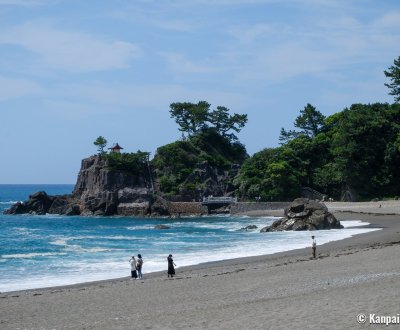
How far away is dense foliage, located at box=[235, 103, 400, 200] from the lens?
2729 inches

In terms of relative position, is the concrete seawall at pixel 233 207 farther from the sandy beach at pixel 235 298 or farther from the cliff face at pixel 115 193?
the sandy beach at pixel 235 298

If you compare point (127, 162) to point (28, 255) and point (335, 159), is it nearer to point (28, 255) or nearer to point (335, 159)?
point (335, 159)

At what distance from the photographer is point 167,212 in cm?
8112

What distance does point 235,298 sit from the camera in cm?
1702

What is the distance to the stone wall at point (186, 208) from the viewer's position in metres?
80.5

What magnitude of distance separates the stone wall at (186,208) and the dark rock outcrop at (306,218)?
105 ft

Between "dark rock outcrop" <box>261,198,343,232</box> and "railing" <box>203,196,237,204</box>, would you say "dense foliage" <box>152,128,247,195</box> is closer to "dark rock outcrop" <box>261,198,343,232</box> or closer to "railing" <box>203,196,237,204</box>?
"railing" <box>203,196,237,204</box>

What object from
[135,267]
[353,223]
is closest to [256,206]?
[353,223]

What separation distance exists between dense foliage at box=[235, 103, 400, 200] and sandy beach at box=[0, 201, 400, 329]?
43.4 metres

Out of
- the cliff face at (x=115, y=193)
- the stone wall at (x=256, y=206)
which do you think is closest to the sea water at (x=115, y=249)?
the stone wall at (x=256, y=206)

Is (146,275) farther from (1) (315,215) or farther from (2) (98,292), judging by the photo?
(1) (315,215)

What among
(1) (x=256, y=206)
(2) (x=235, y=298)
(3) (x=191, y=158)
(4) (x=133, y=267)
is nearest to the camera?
(2) (x=235, y=298)

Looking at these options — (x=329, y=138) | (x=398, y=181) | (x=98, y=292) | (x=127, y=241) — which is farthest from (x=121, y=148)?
(x=98, y=292)

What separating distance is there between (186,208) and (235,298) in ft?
211
